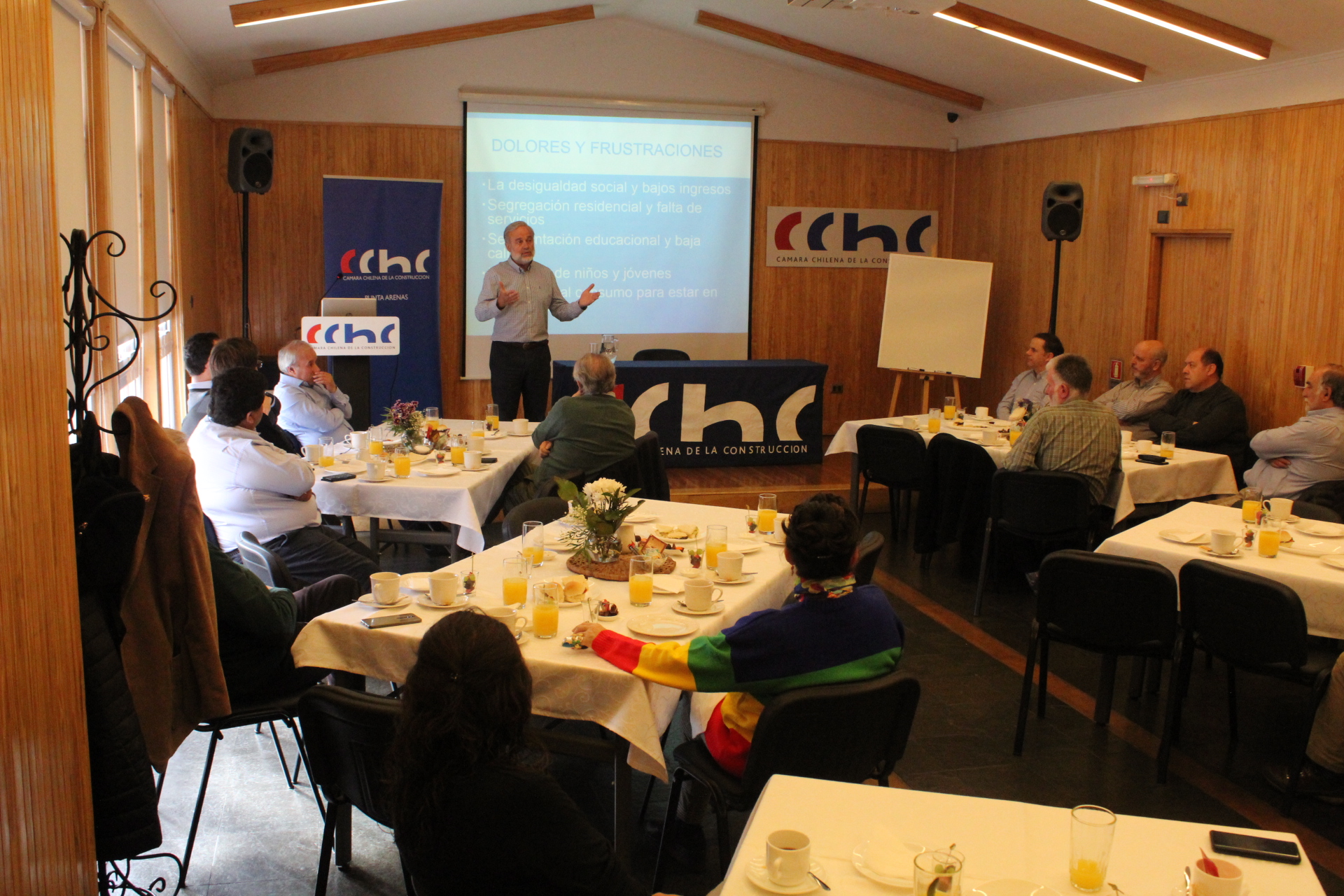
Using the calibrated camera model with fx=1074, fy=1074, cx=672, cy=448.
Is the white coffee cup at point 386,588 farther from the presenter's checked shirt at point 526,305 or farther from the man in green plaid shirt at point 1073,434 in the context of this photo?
the presenter's checked shirt at point 526,305

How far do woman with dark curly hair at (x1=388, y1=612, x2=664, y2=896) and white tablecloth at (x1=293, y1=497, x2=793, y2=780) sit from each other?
0.96 m

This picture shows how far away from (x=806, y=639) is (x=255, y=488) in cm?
246

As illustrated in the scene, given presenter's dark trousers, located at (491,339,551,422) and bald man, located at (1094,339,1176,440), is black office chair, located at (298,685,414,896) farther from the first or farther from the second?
bald man, located at (1094,339,1176,440)

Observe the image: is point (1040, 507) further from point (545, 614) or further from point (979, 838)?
point (979, 838)

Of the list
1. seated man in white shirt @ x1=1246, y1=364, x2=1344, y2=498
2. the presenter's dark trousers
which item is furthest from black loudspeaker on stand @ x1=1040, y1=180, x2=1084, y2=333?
the presenter's dark trousers

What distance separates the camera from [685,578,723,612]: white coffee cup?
320 cm

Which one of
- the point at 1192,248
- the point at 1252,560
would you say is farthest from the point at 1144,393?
the point at 1252,560

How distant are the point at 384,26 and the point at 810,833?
8.29 metres

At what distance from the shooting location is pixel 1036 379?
793 cm

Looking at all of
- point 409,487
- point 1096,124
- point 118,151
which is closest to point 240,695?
point 409,487

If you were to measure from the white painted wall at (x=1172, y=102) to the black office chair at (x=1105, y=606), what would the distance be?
5017 millimetres

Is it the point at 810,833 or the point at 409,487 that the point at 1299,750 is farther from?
the point at 409,487

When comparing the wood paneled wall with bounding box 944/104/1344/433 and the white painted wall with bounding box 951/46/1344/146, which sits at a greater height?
the white painted wall with bounding box 951/46/1344/146

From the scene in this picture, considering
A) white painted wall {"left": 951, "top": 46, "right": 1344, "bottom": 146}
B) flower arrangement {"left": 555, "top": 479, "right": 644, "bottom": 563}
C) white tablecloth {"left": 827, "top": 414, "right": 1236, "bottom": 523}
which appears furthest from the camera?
white painted wall {"left": 951, "top": 46, "right": 1344, "bottom": 146}
